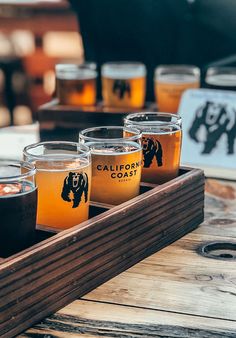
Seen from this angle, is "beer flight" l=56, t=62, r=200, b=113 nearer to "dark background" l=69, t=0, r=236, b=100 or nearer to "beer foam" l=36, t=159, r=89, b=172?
"dark background" l=69, t=0, r=236, b=100

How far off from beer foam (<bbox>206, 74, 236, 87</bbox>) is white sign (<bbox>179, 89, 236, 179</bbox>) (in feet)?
0.53

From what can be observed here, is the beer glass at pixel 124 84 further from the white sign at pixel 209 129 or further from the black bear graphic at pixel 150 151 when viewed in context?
the black bear graphic at pixel 150 151

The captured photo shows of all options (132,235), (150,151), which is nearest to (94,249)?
(132,235)

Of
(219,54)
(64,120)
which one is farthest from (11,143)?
(219,54)

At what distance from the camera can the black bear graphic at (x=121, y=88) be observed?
2.72m

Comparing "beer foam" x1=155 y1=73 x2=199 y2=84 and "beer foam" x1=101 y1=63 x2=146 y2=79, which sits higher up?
A: "beer foam" x1=101 y1=63 x2=146 y2=79

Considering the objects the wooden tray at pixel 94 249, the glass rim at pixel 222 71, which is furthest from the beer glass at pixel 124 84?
the wooden tray at pixel 94 249

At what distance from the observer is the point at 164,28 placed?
351 centimetres

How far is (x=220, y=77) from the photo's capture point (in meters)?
2.60

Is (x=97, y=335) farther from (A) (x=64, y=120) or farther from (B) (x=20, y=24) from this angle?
(B) (x=20, y=24)

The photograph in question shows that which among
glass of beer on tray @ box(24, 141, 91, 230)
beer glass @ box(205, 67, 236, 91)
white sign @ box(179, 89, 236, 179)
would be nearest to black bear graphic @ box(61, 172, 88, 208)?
glass of beer on tray @ box(24, 141, 91, 230)

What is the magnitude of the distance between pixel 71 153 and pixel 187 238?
1.20 feet

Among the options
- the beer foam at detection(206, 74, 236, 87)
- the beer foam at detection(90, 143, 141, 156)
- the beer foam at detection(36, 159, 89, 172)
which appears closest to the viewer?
the beer foam at detection(36, 159, 89, 172)

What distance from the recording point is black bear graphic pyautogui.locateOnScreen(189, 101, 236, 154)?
92.6 inches
